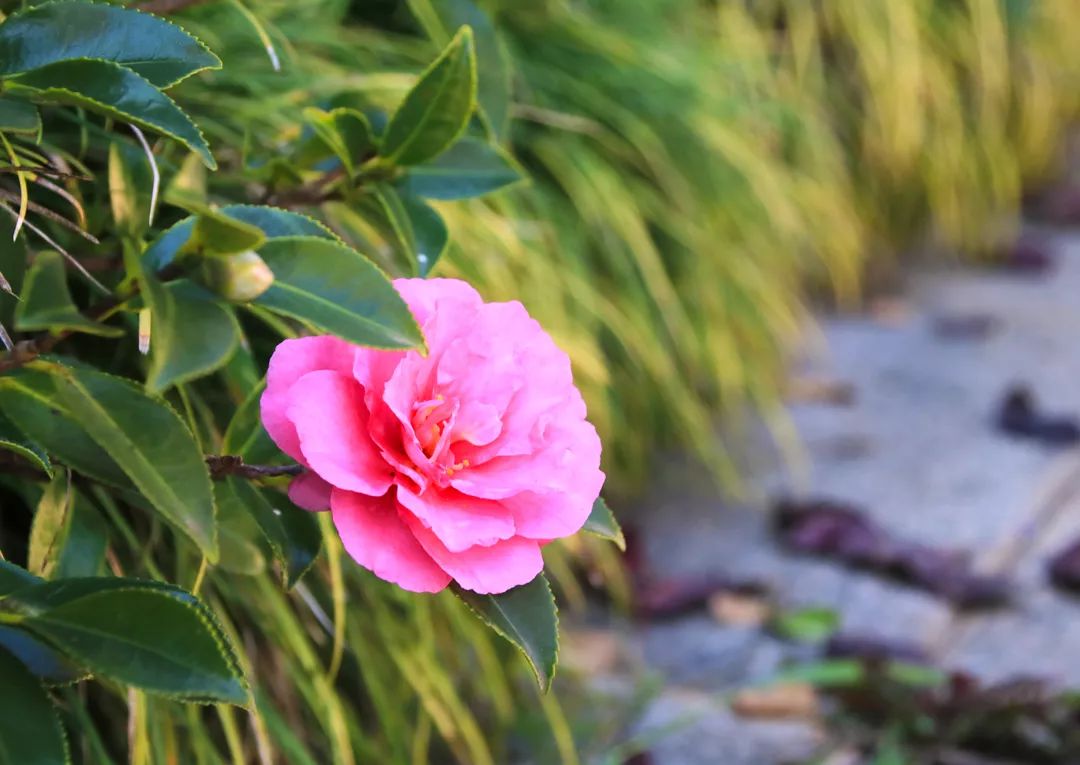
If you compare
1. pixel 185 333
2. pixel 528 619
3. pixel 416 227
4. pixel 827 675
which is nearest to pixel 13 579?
pixel 185 333

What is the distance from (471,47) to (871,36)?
2.17m

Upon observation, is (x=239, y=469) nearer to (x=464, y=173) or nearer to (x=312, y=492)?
(x=312, y=492)

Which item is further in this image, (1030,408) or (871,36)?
(871,36)

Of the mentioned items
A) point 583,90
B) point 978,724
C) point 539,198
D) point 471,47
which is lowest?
point 978,724

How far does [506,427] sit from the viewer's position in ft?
2.06

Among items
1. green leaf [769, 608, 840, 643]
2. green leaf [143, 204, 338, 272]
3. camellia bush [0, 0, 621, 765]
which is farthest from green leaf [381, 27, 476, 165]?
green leaf [769, 608, 840, 643]

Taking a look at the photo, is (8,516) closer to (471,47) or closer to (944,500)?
(471,47)

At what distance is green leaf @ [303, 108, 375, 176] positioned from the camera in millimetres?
814

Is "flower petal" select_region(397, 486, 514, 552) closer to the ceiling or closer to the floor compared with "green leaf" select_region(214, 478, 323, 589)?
closer to the ceiling

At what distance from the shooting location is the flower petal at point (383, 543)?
22.9 inches

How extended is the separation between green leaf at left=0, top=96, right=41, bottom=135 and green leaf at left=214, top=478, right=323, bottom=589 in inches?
8.8

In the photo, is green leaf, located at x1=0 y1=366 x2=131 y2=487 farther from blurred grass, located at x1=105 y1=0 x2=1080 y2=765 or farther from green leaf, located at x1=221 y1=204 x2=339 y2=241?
blurred grass, located at x1=105 y1=0 x2=1080 y2=765

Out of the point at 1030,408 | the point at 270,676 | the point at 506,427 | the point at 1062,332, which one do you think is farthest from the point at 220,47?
the point at 1062,332

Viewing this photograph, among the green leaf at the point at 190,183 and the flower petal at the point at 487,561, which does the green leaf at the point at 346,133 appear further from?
the flower petal at the point at 487,561
